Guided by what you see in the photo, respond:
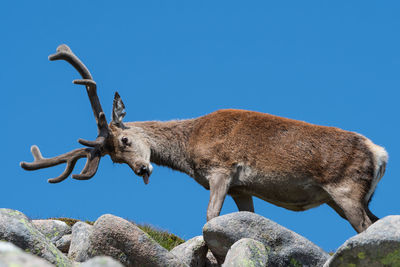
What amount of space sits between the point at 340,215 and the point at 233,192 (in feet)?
7.54

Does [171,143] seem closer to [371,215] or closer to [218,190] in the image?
[218,190]

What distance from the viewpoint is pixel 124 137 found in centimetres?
1241

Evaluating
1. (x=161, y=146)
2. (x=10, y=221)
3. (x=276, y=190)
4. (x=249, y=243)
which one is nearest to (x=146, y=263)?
(x=249, y=243)

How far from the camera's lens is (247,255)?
6.75 meters

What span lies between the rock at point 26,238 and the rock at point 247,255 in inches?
77.1

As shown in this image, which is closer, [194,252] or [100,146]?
[194,252]

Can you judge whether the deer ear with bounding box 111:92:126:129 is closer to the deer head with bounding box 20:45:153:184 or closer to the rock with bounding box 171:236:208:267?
the deer head with bounding box 20:45:153:184

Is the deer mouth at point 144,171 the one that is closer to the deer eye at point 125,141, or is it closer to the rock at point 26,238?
the deer eye at point 125,141

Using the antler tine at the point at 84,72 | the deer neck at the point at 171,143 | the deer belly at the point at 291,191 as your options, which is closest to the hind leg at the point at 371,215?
the deer belly at the point at 291,191

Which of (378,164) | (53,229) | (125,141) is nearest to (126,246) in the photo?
(53,229)

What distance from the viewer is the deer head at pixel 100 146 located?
12.3 metres

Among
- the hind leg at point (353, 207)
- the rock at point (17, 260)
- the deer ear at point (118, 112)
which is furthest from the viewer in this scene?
the deer ear at point (118, 112)

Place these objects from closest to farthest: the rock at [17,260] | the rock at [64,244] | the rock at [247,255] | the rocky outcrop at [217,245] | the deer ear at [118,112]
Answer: the rock at [17,260] < the rocky outcrop at [217,245] < the rock at [247,255] < the rock at [64,244] < the deer ear at [118,112]

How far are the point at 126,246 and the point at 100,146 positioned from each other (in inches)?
206
